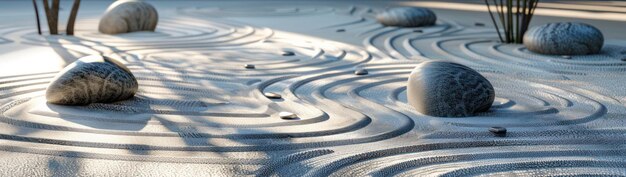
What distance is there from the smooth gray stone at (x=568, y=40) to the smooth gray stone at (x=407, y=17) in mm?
1824

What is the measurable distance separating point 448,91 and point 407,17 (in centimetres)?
366

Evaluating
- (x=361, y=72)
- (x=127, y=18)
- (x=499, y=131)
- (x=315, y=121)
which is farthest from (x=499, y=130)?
(x=127, y=18)

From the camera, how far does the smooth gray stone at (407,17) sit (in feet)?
21.8

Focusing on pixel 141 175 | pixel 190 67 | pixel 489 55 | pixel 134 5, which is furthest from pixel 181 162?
pixel 134 5

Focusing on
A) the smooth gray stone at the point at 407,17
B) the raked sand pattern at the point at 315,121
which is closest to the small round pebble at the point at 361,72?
the raked sand pattern at the point at 315,121

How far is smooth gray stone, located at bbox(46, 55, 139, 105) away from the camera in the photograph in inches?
123

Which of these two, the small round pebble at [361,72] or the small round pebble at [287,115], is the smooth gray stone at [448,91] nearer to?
the small round pebble at [287,115]

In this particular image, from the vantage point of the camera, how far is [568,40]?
4.77 meters

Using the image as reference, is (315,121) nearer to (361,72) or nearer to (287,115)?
(287,115)

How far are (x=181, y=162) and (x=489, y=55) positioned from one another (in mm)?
2834

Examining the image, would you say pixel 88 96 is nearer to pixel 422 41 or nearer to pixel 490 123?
pixel 490 123

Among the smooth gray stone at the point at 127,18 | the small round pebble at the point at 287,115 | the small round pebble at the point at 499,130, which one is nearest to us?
the small round pebble at the point at 499,130

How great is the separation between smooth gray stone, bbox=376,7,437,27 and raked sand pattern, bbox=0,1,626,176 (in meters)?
1.58

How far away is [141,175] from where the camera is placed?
2279mm
